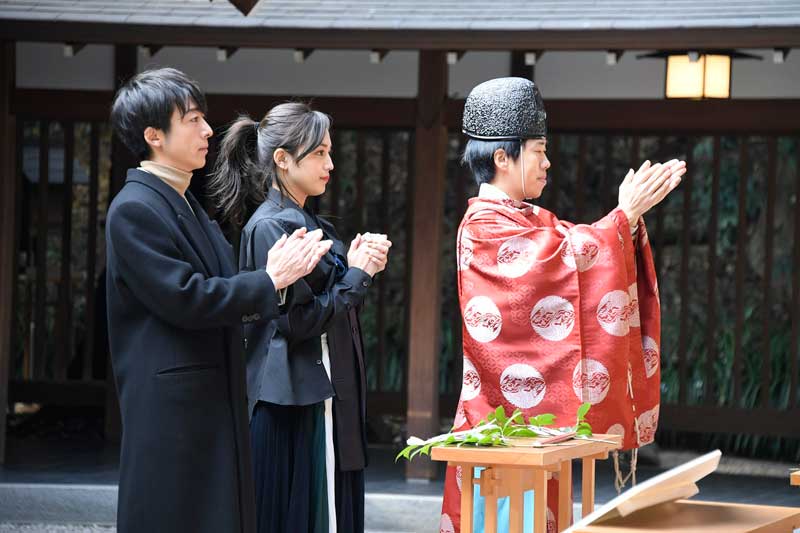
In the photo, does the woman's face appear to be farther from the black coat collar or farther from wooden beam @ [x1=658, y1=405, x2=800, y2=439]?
wooden beam @ [x1=658, y1=405, x2=800, y2=439]

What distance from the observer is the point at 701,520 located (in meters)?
2.88

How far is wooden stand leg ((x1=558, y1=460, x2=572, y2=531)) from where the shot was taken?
384cm

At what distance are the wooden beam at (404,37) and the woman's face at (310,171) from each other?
10.0 ft

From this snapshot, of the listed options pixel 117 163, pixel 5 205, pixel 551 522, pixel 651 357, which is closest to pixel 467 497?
pixel 551 522

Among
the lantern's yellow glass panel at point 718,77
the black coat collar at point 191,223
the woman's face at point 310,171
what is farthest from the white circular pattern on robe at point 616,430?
the lantern's yellow glass panel at point 718,77

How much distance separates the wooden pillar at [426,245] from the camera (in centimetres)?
785

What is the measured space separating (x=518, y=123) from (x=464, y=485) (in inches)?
55.5

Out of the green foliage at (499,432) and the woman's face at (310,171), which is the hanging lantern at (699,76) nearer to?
the woman's face at (310,171)

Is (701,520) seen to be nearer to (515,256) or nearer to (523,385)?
(523,385)

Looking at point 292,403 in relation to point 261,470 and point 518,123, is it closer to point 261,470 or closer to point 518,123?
point 261,470

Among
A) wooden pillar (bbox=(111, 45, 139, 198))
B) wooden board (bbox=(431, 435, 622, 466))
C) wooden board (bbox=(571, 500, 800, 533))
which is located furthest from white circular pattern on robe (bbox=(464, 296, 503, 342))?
wooden pillar (bbox=(111, 45, 139, 198))

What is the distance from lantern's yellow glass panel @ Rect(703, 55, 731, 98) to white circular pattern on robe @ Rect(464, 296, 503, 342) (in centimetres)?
399

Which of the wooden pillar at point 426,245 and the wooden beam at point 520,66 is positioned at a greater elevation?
the wooden beam at point 520,66

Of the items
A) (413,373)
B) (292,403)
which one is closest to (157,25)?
(413,373)
